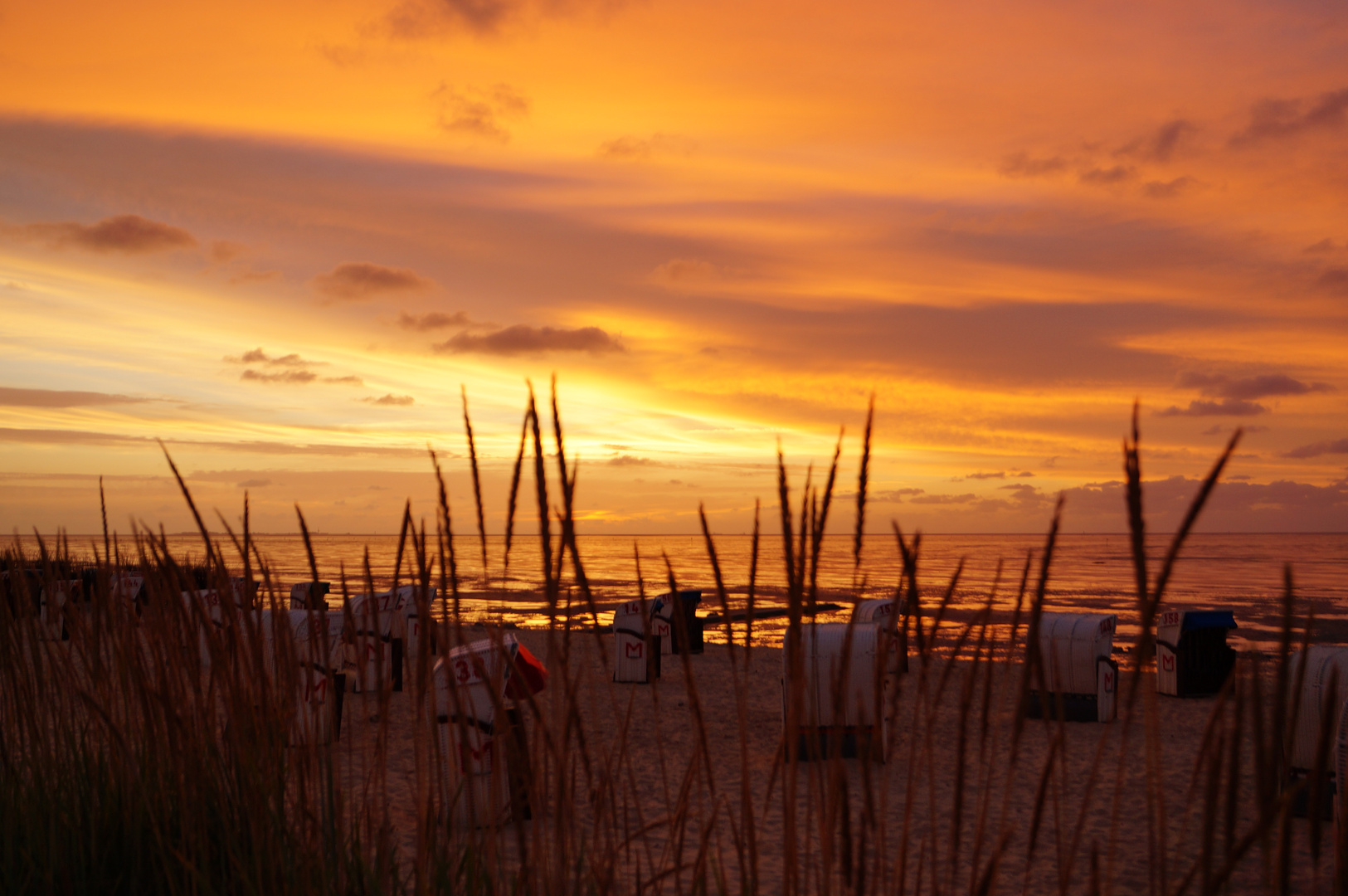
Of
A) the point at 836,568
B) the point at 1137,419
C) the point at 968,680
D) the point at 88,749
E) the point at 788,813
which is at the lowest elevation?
the point at 836,568

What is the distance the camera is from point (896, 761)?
9.71 meters

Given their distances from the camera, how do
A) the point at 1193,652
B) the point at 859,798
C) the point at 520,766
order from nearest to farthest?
the point at 520,766, the point at 859,798, the point at 1193,652

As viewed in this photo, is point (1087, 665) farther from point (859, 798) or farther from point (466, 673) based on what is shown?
point (859, 798)

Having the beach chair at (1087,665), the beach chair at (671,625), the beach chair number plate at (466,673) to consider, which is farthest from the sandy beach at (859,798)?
the beach chair at (671,625)

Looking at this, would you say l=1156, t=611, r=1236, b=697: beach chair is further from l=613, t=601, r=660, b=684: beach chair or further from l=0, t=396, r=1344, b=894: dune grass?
l=0, t=396, r=1344, b=894: dune grass

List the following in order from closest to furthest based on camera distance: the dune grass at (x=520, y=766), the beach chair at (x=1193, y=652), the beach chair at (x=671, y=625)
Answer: the dune grass at (x=520, y=766), the beach chair at (x=1193, y=652), the beach chair at (x=671, y=625)

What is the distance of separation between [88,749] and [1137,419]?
154 inches

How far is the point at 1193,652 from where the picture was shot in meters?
13.2

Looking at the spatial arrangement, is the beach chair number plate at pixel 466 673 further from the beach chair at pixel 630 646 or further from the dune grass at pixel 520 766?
the beach chair at pixel 630 646

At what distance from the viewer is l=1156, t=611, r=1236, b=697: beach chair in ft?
42.8

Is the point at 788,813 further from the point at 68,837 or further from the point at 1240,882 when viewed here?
the point at 1240,882

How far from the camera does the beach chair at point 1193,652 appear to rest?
42.8 feet

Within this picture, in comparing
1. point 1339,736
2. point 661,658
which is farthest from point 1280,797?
point 661,658

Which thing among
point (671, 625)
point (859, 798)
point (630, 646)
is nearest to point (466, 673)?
point (859, 798)
